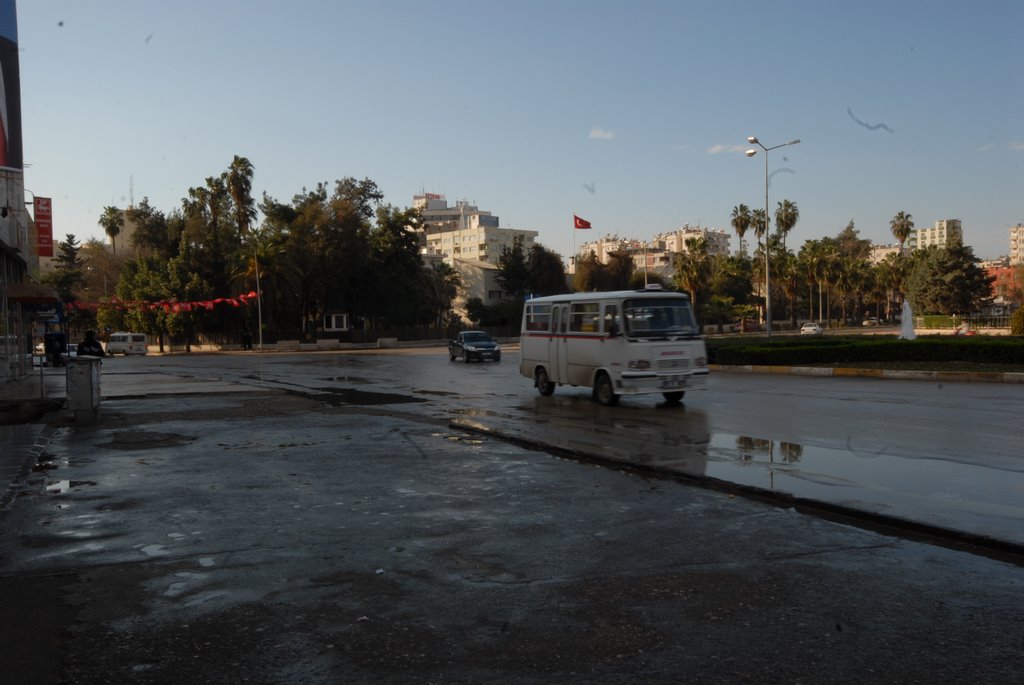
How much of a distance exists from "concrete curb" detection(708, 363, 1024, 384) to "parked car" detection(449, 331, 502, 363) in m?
13.9

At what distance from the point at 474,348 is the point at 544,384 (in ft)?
67.0

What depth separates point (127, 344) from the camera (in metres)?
66.6

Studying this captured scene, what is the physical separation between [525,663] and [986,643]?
236 centimetres

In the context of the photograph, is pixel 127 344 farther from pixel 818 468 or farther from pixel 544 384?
pixel 818 468

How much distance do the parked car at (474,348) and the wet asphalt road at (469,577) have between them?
93.8 feet

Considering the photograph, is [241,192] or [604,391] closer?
[604,391]

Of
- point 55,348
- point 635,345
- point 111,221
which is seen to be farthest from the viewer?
point 111,221

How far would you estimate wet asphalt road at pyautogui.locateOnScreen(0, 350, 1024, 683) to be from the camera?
4219 millimetres

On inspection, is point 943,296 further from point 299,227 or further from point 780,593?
point 780,593

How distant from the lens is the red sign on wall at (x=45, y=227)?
3378 centimetres

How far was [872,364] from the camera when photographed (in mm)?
26172

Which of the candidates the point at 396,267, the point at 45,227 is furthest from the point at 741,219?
the point at 45,227

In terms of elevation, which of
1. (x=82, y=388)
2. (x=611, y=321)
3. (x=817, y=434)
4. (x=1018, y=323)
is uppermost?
(x=611, y=321)

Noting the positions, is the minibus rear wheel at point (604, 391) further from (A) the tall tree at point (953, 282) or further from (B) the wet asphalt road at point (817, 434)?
(A) the tall tree at point (953, 282)
